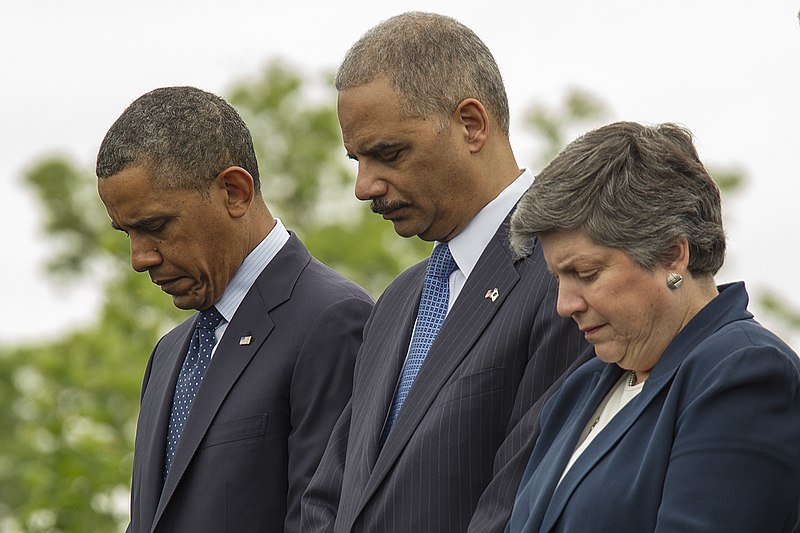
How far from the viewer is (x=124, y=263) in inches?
672

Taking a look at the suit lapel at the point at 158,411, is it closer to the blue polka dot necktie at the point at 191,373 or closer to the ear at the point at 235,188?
the blue polka dot necktie at the point at 191,373

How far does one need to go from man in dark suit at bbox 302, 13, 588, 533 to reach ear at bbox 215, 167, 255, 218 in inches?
24.1

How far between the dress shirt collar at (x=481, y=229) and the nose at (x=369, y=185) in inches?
10.7

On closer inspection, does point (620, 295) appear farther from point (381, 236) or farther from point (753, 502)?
point (381, 236)

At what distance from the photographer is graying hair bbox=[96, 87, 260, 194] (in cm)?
500

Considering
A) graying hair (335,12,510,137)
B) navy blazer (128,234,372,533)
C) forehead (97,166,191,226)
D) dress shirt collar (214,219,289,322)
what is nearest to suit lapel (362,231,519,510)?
graying hair (335,12,510,137)

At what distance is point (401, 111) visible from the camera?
4395mm

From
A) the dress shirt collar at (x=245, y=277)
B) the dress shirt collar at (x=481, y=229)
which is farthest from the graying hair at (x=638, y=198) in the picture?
the dress shirt collar at (x=245, y=277)

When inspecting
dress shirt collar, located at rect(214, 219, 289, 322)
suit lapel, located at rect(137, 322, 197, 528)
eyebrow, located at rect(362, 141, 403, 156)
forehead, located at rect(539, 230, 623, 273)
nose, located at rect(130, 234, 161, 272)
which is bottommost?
suit lapel, located at rect(137, 322, 197, 528)

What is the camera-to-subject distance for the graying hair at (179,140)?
5.00 m

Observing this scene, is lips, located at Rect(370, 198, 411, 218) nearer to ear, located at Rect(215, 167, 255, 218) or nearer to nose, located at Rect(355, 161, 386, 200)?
nose, located at Rect(355, 161, 386, 200)

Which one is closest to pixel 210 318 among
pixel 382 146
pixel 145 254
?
pixel 145 254

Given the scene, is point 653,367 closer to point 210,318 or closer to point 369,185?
point 369,185

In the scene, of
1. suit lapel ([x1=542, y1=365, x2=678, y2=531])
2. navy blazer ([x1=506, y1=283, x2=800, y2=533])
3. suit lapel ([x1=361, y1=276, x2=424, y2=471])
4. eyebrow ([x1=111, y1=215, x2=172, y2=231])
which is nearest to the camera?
navy blazer ([x1=506, y1=283, x2=800, y2=533])
